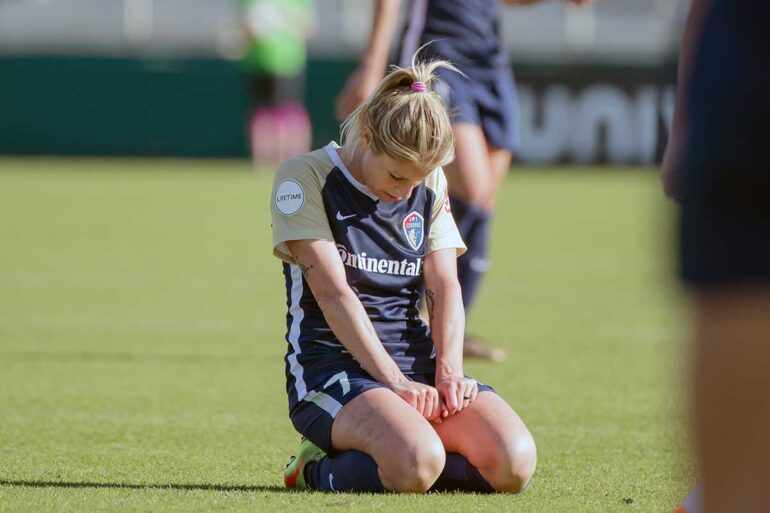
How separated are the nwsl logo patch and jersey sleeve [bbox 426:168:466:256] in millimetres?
41

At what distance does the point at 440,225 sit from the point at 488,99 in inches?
98.6

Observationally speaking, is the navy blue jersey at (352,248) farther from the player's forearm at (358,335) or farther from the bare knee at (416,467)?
the bare knee at (416,467)

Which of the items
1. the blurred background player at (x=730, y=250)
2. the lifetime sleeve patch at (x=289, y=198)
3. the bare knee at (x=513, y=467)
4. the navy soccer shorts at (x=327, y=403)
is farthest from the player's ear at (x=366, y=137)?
the blurred background player at (x=730, y=250)

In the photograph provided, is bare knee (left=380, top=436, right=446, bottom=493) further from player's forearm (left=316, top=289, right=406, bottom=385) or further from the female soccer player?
player's forearm (left=316, top=289, right=406, bottom=385)

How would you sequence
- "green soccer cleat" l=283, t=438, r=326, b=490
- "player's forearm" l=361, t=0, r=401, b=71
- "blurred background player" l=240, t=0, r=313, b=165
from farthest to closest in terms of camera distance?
"blurred background player" l=240, t=0, r=313, b=165
"player's forearm" l=361, t=0, r=401, b=71
"green soccer cleat" l=283, t=438, r=326, b=490

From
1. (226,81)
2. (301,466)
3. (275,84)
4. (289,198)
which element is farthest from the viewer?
(226,81)

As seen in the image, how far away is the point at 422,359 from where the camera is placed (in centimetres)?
418

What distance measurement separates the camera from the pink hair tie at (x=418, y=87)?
3.99 meters

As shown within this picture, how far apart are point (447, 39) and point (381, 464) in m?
3.23

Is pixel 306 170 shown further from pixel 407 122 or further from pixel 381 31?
pixel 381 31

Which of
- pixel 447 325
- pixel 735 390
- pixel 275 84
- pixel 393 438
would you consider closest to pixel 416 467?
pixel 393 438

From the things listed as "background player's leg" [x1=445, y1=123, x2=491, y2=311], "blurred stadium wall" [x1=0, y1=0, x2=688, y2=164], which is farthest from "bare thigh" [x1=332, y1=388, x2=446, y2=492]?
"blurred stadium wall" [x1=0, y1=0, x2=688, y2=164]

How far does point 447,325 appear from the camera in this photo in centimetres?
410

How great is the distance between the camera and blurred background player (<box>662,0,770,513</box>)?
1978mm
